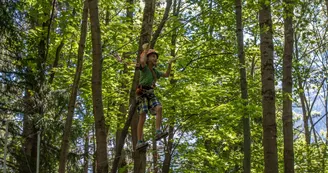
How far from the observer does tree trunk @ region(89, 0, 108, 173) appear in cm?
633

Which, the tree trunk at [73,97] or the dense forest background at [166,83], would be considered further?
the dense forest background at [166,83]

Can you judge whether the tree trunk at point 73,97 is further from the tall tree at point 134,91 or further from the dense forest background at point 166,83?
the tall tree at point 134,91

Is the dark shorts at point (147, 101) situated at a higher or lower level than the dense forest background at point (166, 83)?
lower

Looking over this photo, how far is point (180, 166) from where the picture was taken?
48.8 ft

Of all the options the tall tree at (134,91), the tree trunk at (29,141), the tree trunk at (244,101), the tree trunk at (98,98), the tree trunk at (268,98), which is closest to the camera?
the tall tree at (134,91)

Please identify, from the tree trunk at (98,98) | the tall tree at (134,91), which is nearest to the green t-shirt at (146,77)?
the tall tree at (134,91)

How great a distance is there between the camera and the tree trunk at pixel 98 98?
6.33 m

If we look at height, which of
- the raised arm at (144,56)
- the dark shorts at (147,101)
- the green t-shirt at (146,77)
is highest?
the raised arm at (144,56)

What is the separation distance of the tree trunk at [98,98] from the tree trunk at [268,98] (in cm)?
292

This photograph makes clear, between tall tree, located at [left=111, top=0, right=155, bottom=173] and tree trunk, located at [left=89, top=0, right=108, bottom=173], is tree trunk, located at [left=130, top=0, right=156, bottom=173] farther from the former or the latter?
tree trunk, located at [left=89, top=0, right=108, bottom=173]

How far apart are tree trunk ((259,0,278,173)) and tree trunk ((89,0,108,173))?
2.92 metres

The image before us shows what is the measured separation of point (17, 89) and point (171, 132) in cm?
527

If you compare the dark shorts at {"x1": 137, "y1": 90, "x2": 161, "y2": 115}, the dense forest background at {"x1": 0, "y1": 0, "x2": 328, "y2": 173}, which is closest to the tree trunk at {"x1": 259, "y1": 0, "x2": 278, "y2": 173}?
the dense forest background at {"x1": 0, "y1": 0, "x2": 328, "y2": 173}

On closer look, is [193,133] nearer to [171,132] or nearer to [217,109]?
[171,132]
